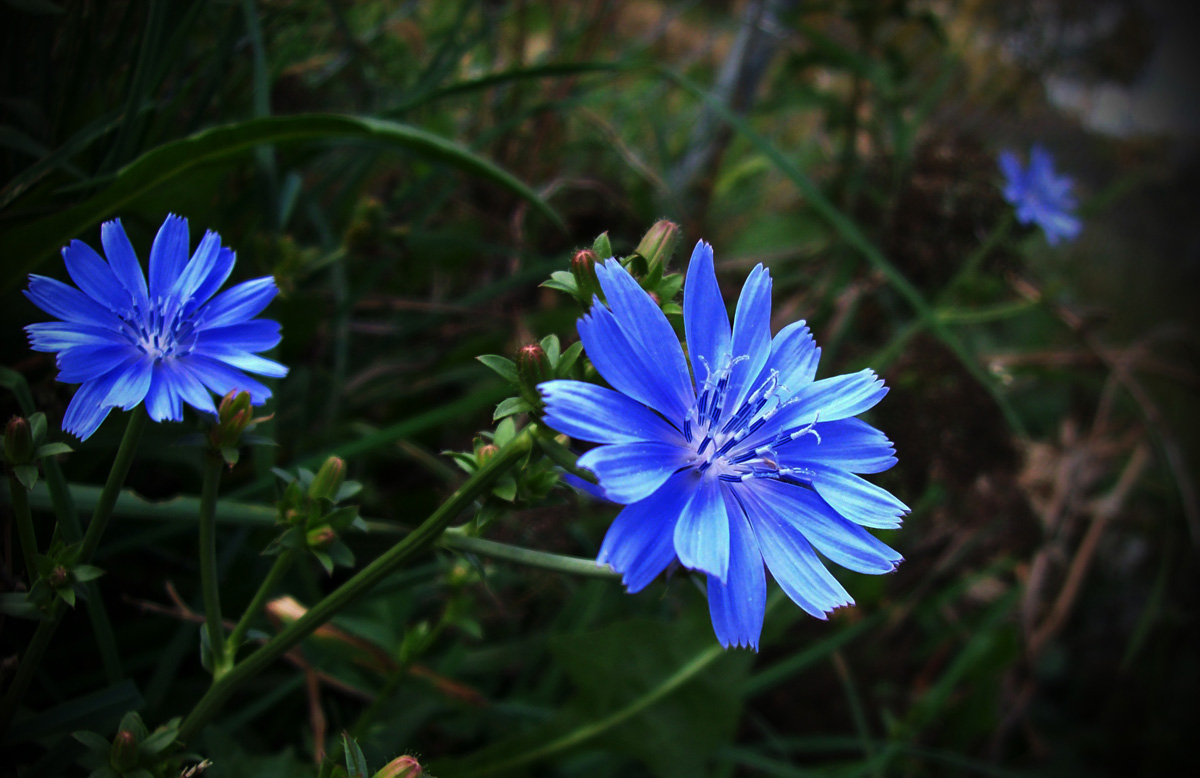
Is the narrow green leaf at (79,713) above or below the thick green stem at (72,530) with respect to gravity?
below

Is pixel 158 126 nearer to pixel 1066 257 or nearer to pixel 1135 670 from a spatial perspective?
pixel 1135 670

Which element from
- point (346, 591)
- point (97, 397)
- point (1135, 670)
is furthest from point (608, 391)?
point (1135, 670)

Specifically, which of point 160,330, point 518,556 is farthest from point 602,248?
point 160,330

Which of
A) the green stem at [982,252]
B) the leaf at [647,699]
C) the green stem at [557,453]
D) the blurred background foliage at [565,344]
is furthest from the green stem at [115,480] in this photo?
the green stem at [982,252]

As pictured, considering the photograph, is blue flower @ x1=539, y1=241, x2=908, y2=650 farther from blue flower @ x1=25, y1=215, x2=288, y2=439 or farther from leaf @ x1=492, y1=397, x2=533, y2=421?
blue flower @ x1=25, y1=215, x2=288, y2=439

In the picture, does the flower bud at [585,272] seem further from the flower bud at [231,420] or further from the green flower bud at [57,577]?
the green flower bud at [57,577]

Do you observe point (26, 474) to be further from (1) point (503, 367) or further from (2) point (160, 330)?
(1) point (503, 367)
